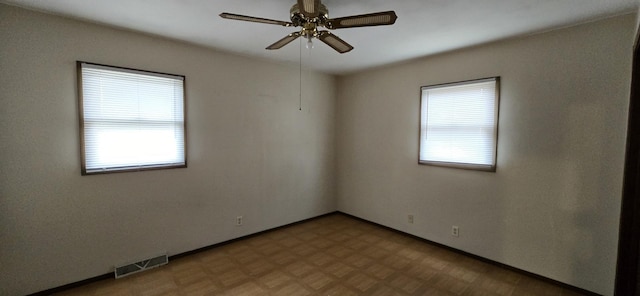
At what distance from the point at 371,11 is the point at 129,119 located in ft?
8.35

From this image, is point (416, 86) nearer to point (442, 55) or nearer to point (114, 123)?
point (442, 55)

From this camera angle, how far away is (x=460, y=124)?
3.06m

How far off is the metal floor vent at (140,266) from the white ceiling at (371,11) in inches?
93.8

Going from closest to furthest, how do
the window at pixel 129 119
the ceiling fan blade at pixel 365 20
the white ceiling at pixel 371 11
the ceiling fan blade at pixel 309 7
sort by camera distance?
the ceiling fan blade at pixel 309 7 < the ceiling fan blade at pixel 365 20 < the white ceiling at pixel 371 11 < the window at pixel 129 119

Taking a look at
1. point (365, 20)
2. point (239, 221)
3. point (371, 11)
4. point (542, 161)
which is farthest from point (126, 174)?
point (542, 161)

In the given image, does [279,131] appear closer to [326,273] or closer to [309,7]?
[326,273]

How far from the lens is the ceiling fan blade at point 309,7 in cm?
138

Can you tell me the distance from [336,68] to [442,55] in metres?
1.50

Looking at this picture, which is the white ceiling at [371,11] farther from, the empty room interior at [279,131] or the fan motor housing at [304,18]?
the fan motor housing at [304,18]

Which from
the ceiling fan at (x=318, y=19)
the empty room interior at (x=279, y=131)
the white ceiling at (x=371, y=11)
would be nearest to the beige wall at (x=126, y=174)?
the empty room interior at (x=279, y=131)

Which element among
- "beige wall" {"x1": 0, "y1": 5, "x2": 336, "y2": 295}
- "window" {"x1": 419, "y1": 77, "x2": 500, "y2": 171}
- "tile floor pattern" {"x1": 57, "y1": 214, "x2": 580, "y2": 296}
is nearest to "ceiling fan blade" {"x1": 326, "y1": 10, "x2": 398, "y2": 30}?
"window" {"x1": 419, "y1": 77, "x2": 500, "y2": 171}

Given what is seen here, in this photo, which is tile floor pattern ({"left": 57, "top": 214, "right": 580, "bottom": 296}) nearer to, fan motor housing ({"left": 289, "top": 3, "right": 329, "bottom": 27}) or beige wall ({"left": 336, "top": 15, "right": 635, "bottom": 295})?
beige wall ({"left": 336, "top": 15, "right": 635, "bottom": 295})

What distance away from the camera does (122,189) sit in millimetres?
2559

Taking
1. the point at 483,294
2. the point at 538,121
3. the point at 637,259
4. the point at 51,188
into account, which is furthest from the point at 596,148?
the point at 51,188
